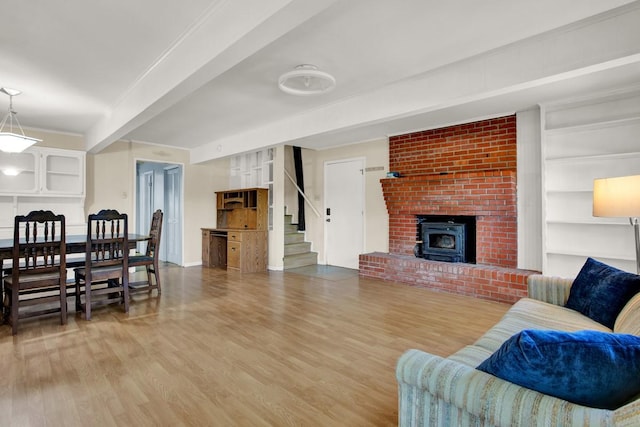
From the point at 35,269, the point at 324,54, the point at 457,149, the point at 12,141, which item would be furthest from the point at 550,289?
the point at 12,141

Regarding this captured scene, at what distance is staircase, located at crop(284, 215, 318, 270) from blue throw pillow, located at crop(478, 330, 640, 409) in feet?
17.6

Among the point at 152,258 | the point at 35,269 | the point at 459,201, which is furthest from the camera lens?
the point at 459,201

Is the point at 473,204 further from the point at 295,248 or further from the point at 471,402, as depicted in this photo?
the point at 471,402

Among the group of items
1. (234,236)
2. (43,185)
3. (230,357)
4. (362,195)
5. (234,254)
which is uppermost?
(43,185)

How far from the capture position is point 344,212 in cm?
635

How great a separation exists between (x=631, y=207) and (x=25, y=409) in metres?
3.61

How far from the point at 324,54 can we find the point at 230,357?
261 cm

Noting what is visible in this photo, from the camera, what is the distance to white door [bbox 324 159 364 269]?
6133 millimetres

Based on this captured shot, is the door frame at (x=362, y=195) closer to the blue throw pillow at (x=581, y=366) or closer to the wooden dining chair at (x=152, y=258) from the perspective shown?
the wooden dining chair at (x=152, y=258)

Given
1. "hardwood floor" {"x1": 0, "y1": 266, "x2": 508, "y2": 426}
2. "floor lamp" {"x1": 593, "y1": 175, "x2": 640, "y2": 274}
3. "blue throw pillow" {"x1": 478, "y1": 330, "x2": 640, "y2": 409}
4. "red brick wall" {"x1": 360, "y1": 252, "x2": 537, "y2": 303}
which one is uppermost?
"floor lamp" {"x1": 593, "y1": 175, "x2": 640, "y2": 274}

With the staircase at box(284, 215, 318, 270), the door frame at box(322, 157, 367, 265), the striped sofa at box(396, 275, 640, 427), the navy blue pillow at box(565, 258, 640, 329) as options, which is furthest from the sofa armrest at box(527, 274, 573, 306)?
the staircase at box(284, 215, 318, 270)

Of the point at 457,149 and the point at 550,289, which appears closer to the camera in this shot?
the point at 550,289

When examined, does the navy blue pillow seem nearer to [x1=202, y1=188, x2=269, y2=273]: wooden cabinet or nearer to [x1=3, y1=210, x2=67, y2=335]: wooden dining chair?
[x1=3, y1=210, x2=67, y2=335]: wooden dining chair

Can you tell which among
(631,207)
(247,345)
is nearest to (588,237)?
(631,207)
